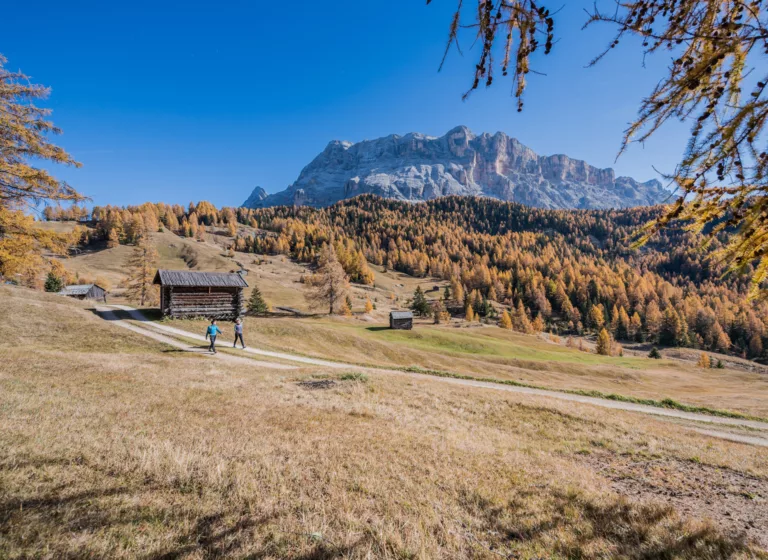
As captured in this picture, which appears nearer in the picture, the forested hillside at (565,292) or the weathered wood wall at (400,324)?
the weathered wood wall at (400,324)

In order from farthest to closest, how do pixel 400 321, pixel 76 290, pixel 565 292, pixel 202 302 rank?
1. pixel 565 292
2. pixel 76 290
3. pixel 400 321
4. pixel 202 302

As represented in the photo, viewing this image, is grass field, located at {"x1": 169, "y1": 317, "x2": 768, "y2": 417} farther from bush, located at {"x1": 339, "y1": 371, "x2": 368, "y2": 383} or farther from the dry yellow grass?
the dry yellow grass

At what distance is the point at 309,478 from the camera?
5750 mm

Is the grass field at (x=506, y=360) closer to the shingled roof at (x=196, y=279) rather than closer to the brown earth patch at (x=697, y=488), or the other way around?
the shingled roof at (x=196, y=279)

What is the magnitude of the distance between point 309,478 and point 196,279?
35.8 m

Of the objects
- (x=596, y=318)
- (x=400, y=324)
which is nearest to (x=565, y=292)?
(x=596, y=318)

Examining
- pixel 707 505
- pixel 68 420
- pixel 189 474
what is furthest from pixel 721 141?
pixel 68 420

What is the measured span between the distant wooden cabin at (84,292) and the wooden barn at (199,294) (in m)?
55.9

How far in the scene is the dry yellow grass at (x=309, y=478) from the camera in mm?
4008

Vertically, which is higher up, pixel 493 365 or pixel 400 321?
pixel 400 321

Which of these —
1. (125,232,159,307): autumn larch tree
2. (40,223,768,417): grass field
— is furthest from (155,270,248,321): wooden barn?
(125,232,159,307): autumn larch tree

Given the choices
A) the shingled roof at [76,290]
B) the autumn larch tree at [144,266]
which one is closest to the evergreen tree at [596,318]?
the autumn larch tree at [144,266]

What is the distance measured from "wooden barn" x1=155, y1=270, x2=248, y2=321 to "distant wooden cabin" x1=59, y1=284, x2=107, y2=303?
183 ft

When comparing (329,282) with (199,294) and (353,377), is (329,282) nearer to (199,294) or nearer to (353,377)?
(199,294)
